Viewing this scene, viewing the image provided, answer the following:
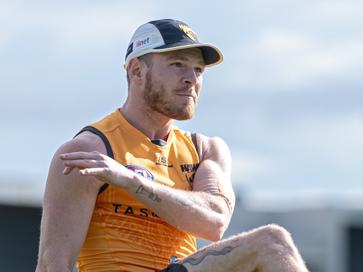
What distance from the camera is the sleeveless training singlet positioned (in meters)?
11.9

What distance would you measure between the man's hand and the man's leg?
2.27 ft

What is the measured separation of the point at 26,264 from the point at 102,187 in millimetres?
17922

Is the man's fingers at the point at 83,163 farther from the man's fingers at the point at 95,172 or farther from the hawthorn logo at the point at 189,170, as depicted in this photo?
the hawthorn logo at the point at 189,170

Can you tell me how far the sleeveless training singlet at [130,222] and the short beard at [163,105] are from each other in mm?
240

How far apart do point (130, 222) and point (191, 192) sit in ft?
1.52

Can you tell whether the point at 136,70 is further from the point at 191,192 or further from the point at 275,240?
the point at 275,240

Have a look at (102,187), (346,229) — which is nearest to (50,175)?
(102,187)

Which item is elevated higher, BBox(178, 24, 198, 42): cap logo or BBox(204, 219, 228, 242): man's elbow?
BBox(178, 24, 198, 42): cap logo

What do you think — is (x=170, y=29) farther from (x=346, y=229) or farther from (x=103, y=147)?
(x=346, y=229)

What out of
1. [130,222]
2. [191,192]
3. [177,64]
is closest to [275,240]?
[191,192]

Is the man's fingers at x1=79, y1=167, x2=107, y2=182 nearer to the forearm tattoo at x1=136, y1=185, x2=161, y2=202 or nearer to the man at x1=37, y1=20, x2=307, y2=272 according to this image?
the man at x1=37, y1=20, x2=307, y2=272

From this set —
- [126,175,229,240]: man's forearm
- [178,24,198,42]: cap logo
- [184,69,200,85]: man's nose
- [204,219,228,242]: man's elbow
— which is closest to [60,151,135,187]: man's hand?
[126,175,229,240]: man's forearm

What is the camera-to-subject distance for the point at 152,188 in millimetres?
11664

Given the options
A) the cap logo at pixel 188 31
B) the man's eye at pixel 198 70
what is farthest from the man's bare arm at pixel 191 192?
the cap logo at pixel 188 31
